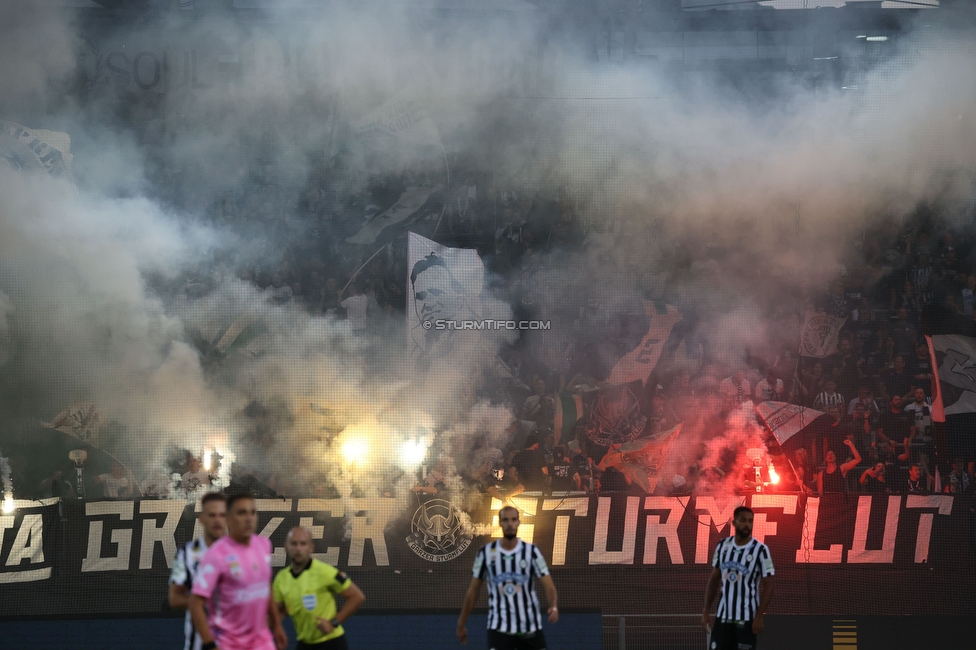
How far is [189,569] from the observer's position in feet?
12.4

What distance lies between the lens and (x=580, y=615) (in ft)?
24.3

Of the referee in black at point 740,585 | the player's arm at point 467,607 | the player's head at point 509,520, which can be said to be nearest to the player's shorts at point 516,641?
the player's arm at point 467,607

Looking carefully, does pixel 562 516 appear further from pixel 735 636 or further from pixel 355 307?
pixel 735 636

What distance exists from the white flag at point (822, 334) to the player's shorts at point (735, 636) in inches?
172

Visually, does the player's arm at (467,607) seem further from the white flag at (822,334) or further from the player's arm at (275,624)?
the white flag at (822,334)

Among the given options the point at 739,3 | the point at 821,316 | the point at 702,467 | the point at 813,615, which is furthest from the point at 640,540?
the point at 739,3

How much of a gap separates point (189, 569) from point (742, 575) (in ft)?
11.5

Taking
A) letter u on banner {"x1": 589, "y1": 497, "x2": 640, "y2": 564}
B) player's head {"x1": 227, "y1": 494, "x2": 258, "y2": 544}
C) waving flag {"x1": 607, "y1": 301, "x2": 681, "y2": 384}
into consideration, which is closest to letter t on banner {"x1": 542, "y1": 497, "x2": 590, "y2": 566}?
letter u on banner {"x1": 589, "y1": 497, "x2": 640, "y2": 564}

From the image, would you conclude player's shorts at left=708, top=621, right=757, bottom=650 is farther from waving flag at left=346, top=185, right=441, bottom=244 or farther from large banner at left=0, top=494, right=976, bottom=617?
waving flag at left=346, top=185, right=441, bottom=244

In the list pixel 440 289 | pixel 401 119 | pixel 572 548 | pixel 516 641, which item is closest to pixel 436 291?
pixel 440 289

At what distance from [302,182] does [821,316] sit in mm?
5711

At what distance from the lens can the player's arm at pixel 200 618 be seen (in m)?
3.61

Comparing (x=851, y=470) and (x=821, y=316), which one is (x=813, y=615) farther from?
(x=821, y=316)

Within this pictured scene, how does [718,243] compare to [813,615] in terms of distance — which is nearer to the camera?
[813,615]
